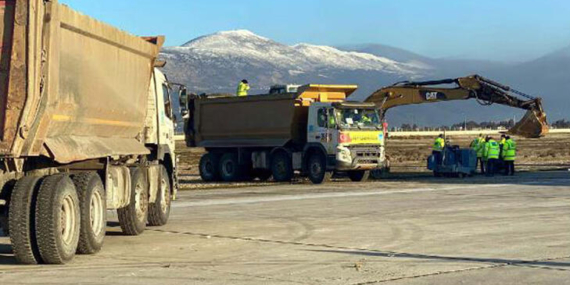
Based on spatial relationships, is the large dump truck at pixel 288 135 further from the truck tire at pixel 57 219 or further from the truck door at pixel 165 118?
the truck tire at pixel 57 219

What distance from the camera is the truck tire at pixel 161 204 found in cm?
1630

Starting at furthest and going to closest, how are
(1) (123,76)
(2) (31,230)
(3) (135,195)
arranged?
1. (3) (135,195)
2. (1) (123,76)
3. (2) (31,230)

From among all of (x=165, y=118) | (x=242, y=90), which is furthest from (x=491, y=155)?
(x=165, y=118)

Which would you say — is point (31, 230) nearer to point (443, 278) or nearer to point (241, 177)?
point (443, 278)

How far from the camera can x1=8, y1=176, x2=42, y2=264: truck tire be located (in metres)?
11.0

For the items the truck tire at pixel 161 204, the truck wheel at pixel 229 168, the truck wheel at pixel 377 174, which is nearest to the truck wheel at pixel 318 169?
the truck wheel at pixel 377 174

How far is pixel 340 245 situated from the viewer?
13.2 metres

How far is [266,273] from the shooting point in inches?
423

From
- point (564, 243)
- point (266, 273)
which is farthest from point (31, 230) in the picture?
point (564, 243)

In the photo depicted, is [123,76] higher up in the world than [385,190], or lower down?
higher up

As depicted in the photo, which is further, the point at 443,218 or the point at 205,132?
the point at 205,132

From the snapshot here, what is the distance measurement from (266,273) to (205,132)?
72.6 ft

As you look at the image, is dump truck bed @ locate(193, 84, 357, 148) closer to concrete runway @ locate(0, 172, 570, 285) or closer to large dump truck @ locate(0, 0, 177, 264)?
concrete runway @ locate(0, 172, 570, 285)

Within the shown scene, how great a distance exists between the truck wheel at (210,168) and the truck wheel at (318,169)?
13.5 feet
